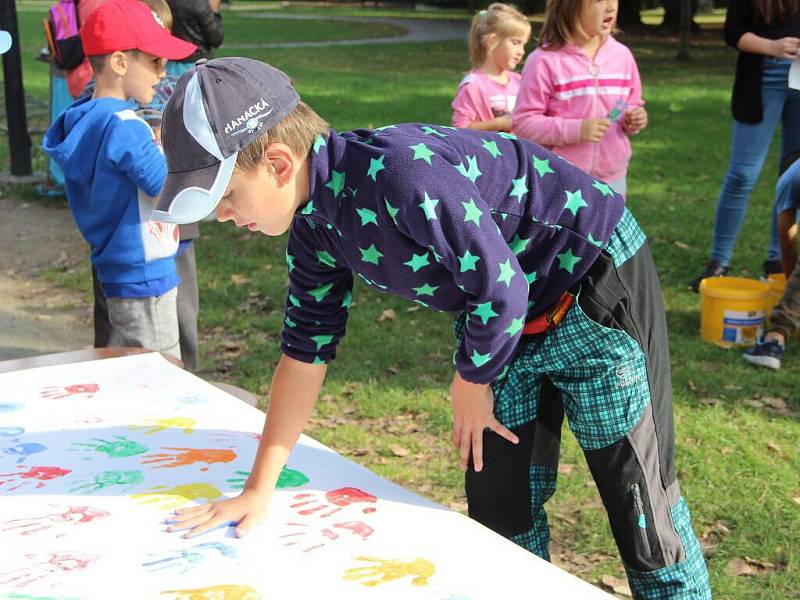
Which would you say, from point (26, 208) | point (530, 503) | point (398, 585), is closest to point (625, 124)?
point (530, 503)

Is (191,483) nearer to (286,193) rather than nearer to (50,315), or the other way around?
(286,193)

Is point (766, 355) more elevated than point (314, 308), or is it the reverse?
point (314, 308)

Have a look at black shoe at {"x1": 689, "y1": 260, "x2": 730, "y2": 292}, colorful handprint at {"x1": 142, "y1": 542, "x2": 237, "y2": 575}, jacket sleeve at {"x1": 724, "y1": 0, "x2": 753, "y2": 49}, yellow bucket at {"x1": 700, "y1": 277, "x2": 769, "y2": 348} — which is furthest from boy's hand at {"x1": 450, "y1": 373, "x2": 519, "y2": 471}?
jacket sleeve at {"x1": 724, "y1": 0, "x2": 753, "y2": 49}

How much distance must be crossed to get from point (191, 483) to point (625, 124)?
277cm

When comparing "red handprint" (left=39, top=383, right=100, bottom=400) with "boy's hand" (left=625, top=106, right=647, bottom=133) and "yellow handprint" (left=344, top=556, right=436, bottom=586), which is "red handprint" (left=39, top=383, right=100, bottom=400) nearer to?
"yellow handprint" (left=344, top=556, right=436, bottom=586)

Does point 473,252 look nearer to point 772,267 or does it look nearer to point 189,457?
point 189,457

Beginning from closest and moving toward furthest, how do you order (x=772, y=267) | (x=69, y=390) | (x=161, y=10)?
(x=69, y=390), (x=161, y=10), (x=772, y=267)

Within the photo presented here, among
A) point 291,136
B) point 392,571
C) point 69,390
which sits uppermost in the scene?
point 291,136

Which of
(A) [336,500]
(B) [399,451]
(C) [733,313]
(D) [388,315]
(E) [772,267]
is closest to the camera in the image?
(A) [336,500]

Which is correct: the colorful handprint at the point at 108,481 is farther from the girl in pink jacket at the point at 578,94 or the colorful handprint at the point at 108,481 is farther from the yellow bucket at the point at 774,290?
the yellow bucket at the point at 774,290

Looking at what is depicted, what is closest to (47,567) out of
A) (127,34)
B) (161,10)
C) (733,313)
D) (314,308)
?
(314,308)

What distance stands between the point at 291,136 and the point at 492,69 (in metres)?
3.39

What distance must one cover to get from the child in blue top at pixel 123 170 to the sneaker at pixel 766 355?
249 centimetres

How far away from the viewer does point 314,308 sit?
2.16 metres
